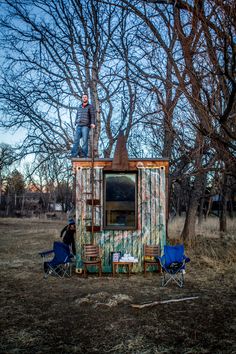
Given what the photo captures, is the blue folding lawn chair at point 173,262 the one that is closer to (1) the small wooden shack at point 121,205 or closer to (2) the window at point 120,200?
(1) the small wooden shack at point 121,205

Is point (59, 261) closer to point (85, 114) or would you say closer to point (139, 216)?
point (139, 216)

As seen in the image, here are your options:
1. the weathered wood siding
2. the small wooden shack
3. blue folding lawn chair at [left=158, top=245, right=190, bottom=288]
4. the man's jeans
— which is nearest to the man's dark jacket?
the man's jeans

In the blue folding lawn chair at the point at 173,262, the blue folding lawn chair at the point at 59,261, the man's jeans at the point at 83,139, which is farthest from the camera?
the man's jeans at the point at 83,139

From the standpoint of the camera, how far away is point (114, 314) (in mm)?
5844

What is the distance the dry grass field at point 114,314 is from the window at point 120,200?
149cm

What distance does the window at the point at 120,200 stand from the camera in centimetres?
974

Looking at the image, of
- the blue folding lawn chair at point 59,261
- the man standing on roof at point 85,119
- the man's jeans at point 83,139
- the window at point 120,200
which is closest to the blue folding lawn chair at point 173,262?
the window at point 120,200

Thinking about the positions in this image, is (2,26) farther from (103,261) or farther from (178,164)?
(103,261)

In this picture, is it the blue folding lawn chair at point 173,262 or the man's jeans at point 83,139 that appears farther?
the man's jeans at point 83,139

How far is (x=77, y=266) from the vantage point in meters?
9.52

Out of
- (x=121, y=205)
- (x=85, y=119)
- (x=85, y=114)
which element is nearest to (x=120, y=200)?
(x=121, y=205)

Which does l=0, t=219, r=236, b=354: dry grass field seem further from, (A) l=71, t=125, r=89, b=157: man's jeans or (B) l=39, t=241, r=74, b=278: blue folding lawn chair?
(A) l=71, t=125, r=89, b=157: man's jeans

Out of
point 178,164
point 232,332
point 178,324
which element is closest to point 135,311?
point 178,324

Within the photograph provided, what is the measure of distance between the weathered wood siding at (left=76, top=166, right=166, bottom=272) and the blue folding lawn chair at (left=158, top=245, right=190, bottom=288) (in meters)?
0.86
